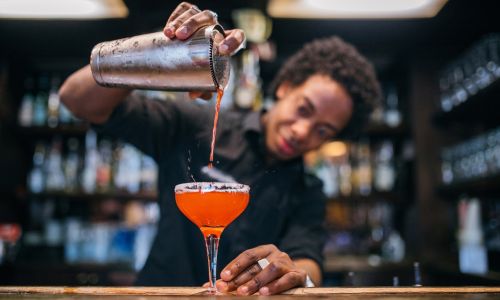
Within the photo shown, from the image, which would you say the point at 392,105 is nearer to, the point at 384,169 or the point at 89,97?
the point at 384,169

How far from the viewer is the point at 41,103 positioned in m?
3.82

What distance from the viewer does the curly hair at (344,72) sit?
6.43 feet

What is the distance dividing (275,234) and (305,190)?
0.24 metres

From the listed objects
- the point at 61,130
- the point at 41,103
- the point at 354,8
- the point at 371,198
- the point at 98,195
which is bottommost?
the point at 371,198

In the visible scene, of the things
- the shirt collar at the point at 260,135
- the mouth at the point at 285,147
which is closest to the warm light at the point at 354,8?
the shirt collar at the point at 260,135

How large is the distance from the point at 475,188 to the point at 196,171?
191cm

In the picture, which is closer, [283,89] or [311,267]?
[311,267]

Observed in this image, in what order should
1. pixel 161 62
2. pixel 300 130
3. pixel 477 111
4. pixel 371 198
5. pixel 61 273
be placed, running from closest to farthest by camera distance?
pixel 161 62 < pixel 300 130 < pixel 477 111 < pixel 61 273 < pixel 371 198

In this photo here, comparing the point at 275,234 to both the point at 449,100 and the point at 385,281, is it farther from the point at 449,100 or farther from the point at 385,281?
the point at 449,100

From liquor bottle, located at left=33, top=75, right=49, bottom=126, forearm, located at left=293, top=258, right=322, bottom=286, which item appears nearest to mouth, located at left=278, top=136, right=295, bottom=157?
forearm, located at left=293, top=258, right=322, bottom=286

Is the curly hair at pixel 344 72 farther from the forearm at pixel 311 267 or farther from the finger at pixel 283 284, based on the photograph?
the finger at pixel 283 284

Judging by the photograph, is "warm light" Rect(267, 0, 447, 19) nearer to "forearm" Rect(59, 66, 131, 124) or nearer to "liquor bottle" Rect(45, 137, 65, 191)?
"forearm" Rect(59, 66, 131, 124)

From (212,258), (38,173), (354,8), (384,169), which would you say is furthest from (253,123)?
(38,173)

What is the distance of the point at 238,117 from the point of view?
2070mm
